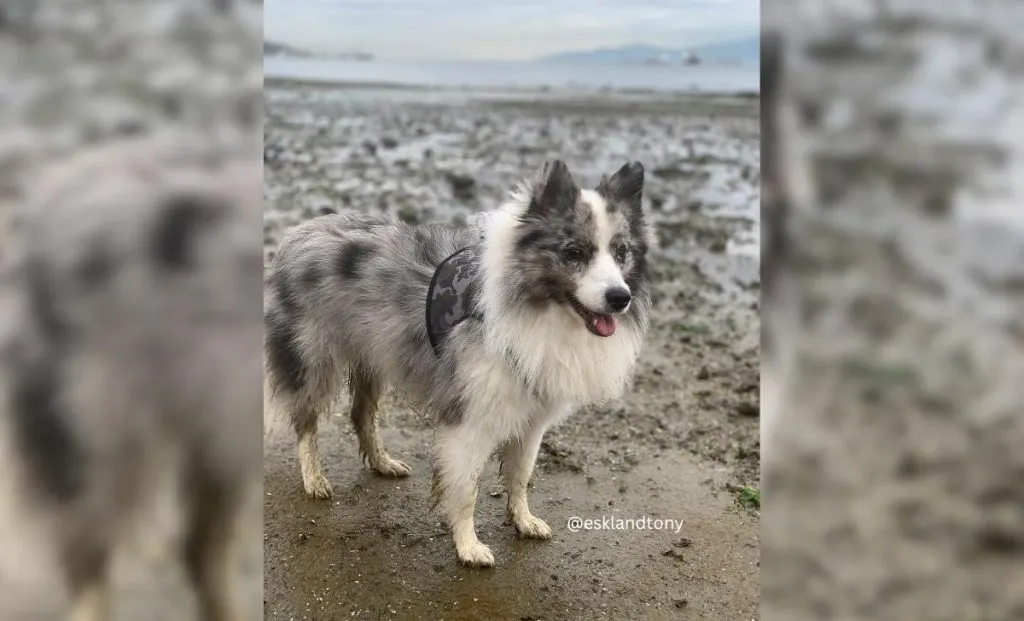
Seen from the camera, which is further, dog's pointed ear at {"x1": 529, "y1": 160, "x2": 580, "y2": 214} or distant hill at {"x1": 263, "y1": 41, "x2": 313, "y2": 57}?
dog's pointed ear at {"x1": 529, "y1": 160, "x2": 580, "y2": 214}

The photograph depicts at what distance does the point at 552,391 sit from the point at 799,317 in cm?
49

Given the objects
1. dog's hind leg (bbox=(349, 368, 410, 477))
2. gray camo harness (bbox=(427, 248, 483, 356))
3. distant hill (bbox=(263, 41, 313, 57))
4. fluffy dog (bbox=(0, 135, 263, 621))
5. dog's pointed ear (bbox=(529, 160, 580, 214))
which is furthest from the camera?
dog's hind leg (bbox=(349, 368, 410, 477))

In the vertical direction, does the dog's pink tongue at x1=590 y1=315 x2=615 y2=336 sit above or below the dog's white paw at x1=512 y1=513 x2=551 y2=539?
above

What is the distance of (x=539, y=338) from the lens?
143 cm

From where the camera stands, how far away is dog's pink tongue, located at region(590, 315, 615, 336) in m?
1.38

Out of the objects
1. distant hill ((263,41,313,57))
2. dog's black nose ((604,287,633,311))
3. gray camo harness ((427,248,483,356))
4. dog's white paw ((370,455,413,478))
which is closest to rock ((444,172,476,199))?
gray camo harness ((427,248,483,356))

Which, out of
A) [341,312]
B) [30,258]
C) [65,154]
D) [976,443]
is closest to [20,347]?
[30,258]

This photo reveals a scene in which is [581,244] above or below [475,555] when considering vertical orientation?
above

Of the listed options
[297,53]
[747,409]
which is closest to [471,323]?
[297,53]

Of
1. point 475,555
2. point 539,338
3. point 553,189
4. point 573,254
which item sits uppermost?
point 553,189

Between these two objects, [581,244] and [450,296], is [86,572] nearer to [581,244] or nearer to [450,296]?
[450,296]

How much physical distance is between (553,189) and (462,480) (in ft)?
2.12

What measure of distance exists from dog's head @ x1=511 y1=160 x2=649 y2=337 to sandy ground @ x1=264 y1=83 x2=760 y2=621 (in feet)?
0.73

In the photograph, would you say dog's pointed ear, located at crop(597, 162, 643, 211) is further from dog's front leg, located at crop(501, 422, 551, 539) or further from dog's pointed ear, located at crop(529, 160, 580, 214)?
dog's front leg, located at crop(501, 422, 551, 539)
